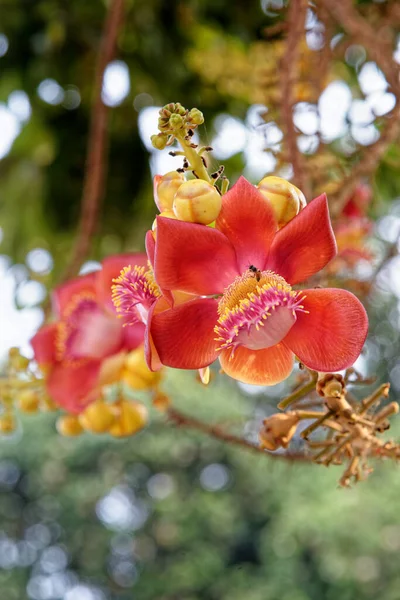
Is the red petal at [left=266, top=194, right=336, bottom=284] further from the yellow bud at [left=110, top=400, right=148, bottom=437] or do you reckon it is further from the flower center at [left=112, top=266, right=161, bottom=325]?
the yellow bud at [left=110, top=400, right=148, bottom=437]

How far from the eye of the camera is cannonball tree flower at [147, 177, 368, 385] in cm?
21

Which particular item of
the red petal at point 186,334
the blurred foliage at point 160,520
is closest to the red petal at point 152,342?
the red petal at point 186,334

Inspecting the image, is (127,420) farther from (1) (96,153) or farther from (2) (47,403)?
(1) (96,153)

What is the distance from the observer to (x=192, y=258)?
0.22m

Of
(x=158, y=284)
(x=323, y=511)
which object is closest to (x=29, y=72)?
(x=158, y=284)

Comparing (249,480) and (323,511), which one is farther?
(249,480)

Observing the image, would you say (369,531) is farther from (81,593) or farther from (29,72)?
(29,72)

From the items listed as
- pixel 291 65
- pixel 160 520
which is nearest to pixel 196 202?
pixel 291 65

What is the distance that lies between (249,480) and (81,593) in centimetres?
135

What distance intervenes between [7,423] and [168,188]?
26cm

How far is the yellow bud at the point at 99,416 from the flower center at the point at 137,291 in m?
0.18

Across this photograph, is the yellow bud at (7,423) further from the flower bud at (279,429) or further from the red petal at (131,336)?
the flower bud at (279,429)

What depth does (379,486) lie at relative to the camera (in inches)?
135

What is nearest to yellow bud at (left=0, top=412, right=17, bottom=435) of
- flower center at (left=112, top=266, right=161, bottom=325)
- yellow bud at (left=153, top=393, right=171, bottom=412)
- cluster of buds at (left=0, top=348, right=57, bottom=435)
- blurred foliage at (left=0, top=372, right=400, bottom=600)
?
cluster of buds at (left=0, top=348, right=57, bottom=435)
